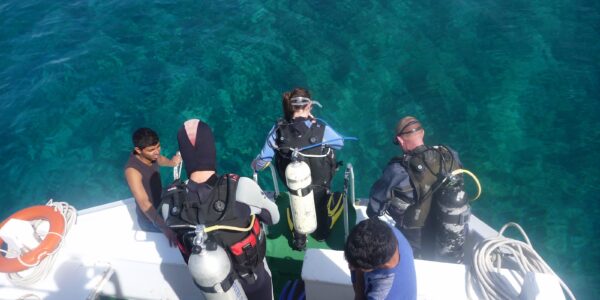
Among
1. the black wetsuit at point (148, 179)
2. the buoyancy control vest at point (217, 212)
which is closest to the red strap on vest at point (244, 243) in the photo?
the buoyancy control vest at point (217, 212)

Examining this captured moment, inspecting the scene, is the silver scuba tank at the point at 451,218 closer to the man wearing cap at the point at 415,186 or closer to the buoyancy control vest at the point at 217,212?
the man wearing cap at the point at 415,186

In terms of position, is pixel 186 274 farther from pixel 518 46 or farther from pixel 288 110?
pixel 518 46

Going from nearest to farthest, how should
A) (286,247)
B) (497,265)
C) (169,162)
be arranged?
(497,265), (169,162), (286,247)

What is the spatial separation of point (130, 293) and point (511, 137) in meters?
7.86

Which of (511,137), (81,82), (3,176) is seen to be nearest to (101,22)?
(81,82)

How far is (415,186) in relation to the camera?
388cm

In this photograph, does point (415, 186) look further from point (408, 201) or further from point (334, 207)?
point (334, 207)

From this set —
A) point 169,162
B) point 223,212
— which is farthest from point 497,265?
point 169,162

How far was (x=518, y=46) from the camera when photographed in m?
10.0

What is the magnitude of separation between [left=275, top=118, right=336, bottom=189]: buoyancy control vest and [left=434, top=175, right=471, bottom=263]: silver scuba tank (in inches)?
52.5

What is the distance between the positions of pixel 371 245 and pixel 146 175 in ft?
9.10

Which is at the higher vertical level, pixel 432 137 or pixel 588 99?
pixel 588 99

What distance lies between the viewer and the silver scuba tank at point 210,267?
3041 millimetres

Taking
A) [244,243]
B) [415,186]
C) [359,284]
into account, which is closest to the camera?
[359,284]
